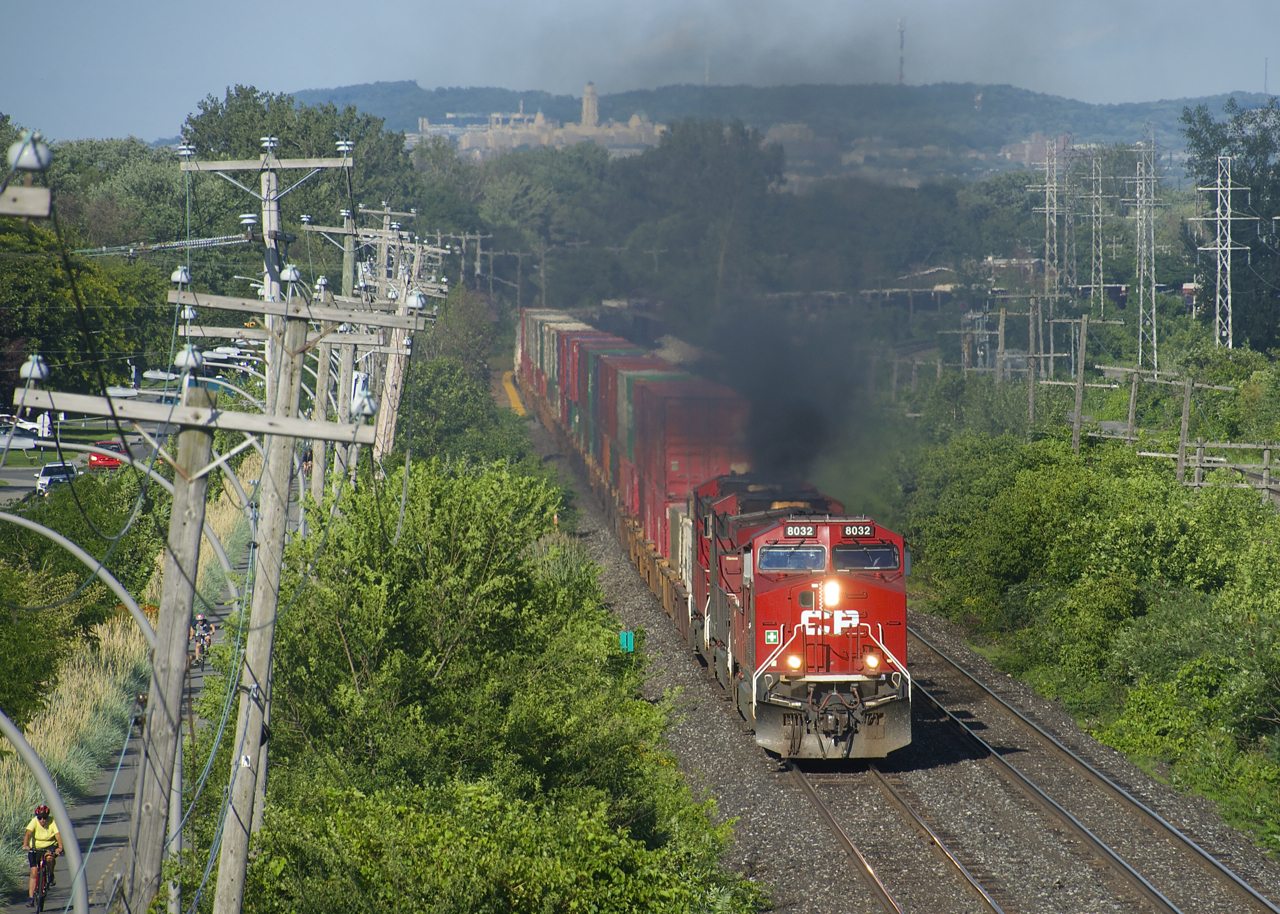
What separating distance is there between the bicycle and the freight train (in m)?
10.4

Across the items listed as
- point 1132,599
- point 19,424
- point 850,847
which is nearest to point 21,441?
point 19,424

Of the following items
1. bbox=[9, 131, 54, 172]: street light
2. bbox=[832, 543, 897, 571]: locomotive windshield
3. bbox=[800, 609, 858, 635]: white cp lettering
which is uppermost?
bbox=[9, 131, 54, 172]: street light

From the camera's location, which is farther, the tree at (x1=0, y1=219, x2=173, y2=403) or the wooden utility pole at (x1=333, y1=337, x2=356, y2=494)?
the tree at (x1=0, y1=219, x2=173, y2=403)

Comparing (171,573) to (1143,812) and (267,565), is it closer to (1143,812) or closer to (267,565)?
(267,565)

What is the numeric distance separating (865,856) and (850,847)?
302 mm

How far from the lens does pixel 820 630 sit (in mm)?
19047

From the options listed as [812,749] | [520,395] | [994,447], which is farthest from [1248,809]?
[520,395]

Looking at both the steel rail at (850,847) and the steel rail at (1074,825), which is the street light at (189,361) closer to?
the steel rail at (850,847)

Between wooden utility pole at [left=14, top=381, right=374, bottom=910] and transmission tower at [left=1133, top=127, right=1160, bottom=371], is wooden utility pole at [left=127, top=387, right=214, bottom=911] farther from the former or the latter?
transmission tower at [left=1133, top=127, right=1160, bottom=371]

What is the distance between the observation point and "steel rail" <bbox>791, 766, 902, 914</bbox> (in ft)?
48.9

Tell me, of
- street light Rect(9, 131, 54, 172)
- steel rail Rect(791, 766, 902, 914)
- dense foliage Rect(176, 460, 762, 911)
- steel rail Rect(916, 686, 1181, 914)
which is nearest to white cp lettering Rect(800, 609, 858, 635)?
steel rail Rect(791, 766, 902, 914)

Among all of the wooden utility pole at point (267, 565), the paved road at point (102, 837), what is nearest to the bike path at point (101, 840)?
the paved road at point (102, 837)

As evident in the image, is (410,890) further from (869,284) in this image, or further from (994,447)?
(869,284)

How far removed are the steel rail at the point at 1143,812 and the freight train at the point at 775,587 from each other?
328cm
